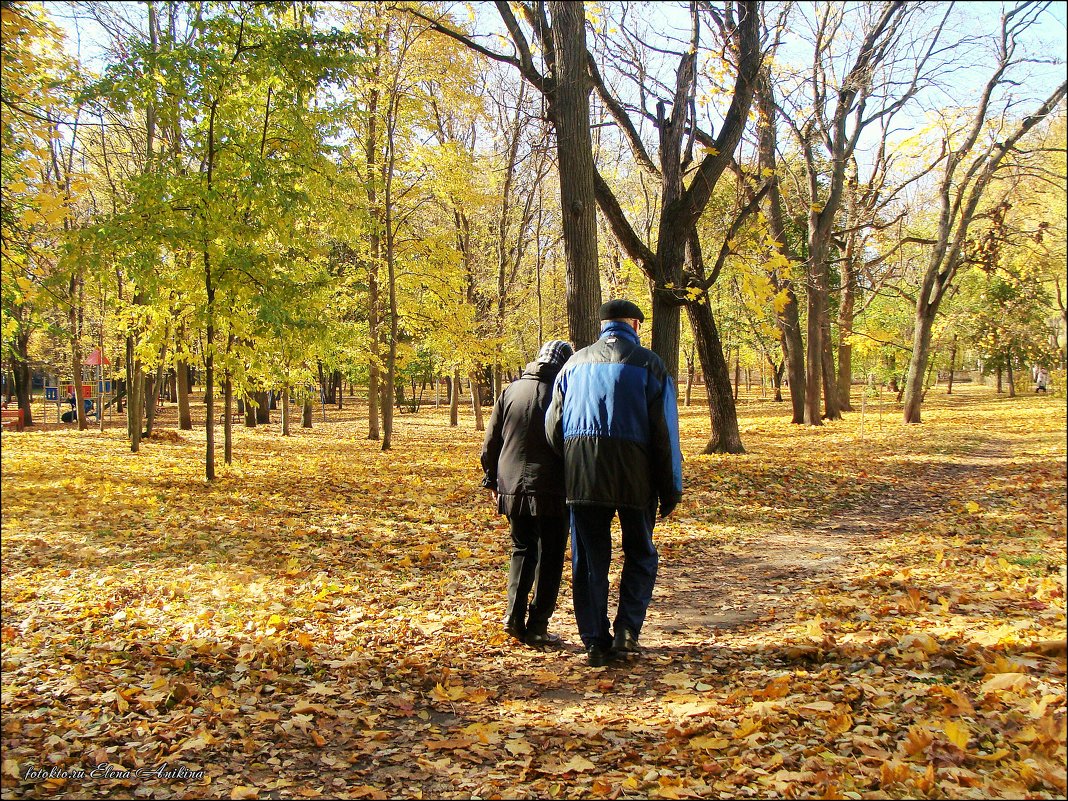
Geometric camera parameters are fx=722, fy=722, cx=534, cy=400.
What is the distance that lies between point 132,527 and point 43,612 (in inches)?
124

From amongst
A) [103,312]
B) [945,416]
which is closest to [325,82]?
[103,312]

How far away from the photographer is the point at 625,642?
14.9 feet

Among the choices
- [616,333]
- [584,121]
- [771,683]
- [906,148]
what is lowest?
[771,683]

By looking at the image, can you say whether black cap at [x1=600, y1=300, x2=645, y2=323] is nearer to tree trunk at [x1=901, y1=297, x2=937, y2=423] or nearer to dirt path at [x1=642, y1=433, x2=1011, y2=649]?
dirt path at [x1=642, y1=433, x2=1011, y2=649]

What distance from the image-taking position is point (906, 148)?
803 inches

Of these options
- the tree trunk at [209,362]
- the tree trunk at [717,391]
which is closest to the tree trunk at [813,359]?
the tree trunk at [717,391]

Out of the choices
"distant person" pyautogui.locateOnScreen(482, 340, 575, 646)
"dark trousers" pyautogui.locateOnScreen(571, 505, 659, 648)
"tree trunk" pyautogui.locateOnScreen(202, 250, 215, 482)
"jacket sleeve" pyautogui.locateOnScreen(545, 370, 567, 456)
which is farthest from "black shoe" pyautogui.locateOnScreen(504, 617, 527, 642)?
"tree trunk" pyautogui.locateOnScreen(202, 250, 215, 482)

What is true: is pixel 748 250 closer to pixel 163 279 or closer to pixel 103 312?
pixel 163 279

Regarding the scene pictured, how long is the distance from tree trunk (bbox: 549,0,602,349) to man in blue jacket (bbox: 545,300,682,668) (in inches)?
144

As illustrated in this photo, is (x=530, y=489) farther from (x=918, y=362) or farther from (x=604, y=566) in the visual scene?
(x=918, y=362)

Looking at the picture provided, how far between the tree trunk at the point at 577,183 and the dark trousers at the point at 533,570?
361cm

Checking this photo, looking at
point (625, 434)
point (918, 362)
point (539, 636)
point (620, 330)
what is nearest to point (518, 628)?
point (539, 636)

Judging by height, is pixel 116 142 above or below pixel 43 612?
above

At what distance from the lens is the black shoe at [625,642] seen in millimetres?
4543
